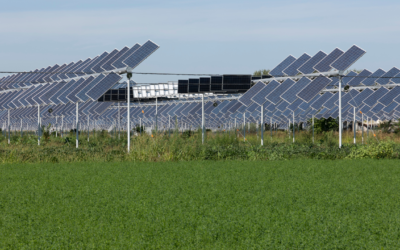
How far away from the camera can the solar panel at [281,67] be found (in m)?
26.3

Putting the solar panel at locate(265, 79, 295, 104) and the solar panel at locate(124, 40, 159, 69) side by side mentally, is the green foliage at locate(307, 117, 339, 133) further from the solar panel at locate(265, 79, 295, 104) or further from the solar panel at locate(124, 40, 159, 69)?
the solar panel at locate(124, 40, 159, 69)

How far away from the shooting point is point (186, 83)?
31.0m

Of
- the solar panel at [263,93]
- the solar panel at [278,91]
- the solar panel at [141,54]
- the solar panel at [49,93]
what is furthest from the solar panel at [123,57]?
the solar panel at [278,91]

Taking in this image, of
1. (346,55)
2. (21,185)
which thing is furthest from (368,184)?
(346,55)

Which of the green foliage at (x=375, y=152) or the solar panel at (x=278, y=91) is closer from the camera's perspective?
the green foliage at (x=375, y=152)

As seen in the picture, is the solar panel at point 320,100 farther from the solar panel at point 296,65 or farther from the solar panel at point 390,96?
the solar panel at point 296,65

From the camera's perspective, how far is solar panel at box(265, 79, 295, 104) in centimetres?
2381

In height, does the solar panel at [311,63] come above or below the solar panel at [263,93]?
above

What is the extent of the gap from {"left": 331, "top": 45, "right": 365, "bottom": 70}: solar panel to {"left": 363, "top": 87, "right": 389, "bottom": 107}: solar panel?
7837 millimetres

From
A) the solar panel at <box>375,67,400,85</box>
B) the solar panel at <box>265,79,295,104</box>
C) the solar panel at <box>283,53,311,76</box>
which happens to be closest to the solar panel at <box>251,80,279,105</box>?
the solar panel at <box>265,79,295,104</box>

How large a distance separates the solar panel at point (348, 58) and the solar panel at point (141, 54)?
348 inches

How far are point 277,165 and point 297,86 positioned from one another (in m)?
8.58

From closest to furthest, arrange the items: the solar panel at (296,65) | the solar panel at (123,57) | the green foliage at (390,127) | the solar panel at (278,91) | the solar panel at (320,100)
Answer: the solar panel at (123,57), the solar panel at (278,91), the solar panel at (296,65), the solar panel at (320,100), the green foliage at (390,127)

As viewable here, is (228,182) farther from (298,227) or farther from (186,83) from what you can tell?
(186,83)
